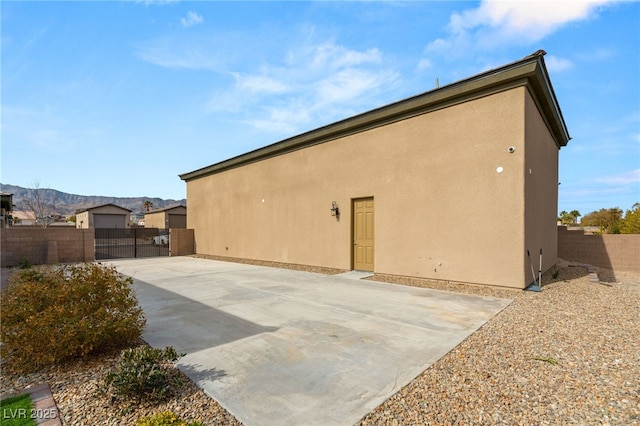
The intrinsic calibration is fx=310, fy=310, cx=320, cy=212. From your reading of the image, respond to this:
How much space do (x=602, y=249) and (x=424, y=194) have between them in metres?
9.41

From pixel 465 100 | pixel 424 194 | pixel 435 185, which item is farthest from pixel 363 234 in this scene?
pixel 465 100

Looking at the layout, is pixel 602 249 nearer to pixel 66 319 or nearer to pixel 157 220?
pixel 66 319

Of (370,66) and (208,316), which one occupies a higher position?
(370,66)

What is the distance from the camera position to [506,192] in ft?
25.4

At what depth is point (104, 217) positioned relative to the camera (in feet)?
123

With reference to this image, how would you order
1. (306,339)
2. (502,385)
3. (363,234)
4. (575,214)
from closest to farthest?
(502,385), (306,339), (363,234), (575,214)

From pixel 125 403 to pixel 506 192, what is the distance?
8415mm

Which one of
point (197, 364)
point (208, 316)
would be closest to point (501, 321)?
point (197, 364)

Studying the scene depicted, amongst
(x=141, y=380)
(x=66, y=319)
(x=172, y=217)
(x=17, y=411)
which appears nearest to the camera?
(x=17, y=411)

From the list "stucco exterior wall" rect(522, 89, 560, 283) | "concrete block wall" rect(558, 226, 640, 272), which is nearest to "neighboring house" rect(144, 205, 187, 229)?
"stucco exterior wall" rect(522, 89, 560, 283)

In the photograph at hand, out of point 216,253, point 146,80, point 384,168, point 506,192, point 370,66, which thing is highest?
point 370,66

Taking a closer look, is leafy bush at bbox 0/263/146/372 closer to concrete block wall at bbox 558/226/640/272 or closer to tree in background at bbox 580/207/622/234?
concrete block wall at bbox 558/226/640/272

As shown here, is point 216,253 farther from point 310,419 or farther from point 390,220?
point 310,419

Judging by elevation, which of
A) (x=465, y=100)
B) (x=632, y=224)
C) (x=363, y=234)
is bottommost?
(x=363, y=234)
